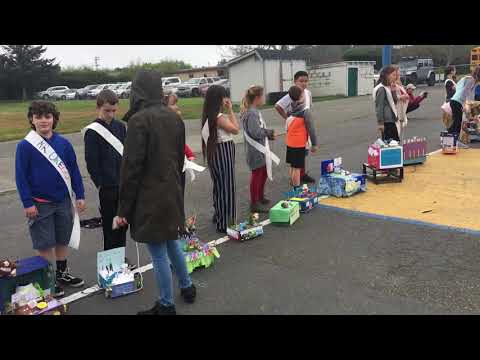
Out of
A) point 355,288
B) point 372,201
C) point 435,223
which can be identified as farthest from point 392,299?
point 372,201

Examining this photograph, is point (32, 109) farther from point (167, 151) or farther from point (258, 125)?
point (258, 125)

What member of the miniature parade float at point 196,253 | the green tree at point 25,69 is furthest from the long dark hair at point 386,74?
the green tree at point 25,69

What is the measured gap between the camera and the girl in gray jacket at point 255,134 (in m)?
5.87

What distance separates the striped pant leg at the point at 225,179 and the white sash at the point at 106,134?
1.39 m

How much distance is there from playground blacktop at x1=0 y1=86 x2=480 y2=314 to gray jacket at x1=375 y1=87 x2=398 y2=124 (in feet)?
3.56

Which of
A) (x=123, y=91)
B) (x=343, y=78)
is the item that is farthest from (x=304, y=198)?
(x=123, y=91)

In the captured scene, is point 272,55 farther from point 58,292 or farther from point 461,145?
point 58,292

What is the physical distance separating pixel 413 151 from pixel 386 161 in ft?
4.88

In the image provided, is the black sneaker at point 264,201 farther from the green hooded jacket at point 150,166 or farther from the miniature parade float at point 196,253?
the green hooded jacket at point 150,166

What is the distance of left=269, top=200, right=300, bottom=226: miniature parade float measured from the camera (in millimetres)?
5680

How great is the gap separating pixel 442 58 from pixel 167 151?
55.2 meters

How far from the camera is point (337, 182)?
268 inches

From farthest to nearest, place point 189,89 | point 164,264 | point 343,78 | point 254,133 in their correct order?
point 189,89
point 343,78
point 254,133
point 164,264

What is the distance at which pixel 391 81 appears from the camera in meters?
7.72
